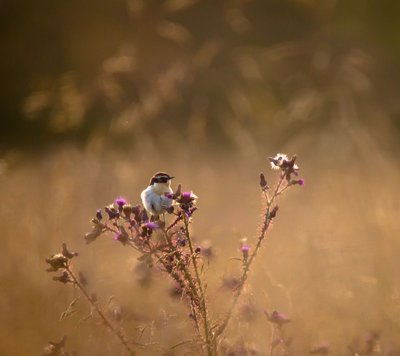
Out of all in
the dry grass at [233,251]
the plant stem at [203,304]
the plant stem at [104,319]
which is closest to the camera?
the plant stem at [203,304]

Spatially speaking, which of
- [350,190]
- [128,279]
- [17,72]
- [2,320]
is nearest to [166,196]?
[128,279]

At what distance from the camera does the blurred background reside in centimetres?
251

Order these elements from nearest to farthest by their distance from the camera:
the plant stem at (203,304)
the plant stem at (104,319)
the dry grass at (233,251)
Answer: the plant stem at (203,304), the plant stem at (104,319), the dry grass at (233,251)

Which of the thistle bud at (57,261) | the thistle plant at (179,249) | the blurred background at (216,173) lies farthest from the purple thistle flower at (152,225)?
the thistle bud at (57,261)

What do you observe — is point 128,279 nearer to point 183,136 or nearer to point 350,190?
point 350,190

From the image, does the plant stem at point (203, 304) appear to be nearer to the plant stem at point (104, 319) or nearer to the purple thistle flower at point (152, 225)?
the purple thistle flower at point (152, 225)

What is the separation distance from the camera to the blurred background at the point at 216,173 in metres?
2.51

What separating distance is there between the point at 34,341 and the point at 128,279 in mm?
437

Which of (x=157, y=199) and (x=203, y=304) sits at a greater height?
(x=157, y=199)

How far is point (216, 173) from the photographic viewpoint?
452 centimetres

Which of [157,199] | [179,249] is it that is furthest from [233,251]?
[179,249]

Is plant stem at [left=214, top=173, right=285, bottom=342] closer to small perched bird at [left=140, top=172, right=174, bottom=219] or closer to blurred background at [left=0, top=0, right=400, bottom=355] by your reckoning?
blurred background at [left=0, top=0, right=400, bottom=355]

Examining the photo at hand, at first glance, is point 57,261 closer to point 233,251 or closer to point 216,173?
point 233,251

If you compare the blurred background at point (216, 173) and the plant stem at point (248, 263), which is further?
the blurred background at point (216, 173)
